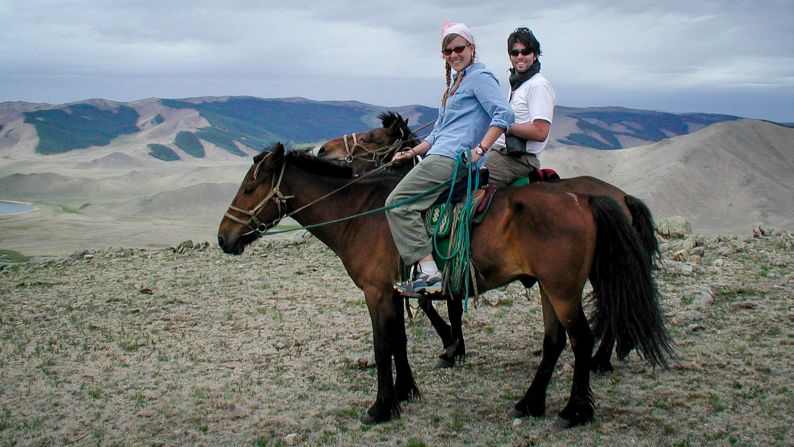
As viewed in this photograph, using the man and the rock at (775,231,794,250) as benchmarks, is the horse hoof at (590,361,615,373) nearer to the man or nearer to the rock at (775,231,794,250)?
the man

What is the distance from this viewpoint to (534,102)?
499cm

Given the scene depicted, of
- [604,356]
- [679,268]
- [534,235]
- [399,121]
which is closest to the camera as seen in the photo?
[534,235]

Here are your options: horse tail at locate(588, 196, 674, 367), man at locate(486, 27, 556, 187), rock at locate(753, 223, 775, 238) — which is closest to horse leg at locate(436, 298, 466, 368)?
man at locate(486, 27, 556, 187)

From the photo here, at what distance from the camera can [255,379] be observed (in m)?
5.70

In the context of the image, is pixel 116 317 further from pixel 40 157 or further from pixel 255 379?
pixel 40 157

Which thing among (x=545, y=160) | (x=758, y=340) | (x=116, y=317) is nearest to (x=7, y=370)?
(x=116, y=317)

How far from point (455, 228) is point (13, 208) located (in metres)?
37.0

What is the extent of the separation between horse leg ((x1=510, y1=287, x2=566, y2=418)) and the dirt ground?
0.34 feet

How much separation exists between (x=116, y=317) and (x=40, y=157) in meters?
51.2

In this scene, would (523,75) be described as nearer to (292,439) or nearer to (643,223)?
→ (643,223)

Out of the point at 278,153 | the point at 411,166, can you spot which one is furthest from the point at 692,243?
the point at 278,153

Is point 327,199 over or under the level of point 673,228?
over

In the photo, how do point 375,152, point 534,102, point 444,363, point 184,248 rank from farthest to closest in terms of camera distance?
1. point 184,248
2. point 375,152
3. point 444,363
4. point 534,102

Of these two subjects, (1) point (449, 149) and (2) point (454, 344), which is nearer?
(1) point (449, 149)
